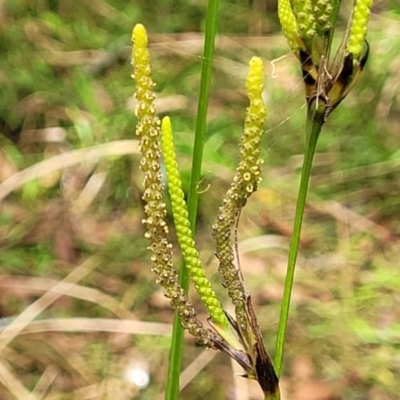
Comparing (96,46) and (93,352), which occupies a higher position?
(96,46)

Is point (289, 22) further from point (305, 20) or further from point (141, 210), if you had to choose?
point (141, 210)

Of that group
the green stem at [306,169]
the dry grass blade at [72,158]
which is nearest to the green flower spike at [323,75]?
the green stem at [306,169]

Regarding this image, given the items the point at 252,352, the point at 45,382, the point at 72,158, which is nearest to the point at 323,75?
the point at 252,352

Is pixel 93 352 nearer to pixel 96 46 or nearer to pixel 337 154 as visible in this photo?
pixel 337 154

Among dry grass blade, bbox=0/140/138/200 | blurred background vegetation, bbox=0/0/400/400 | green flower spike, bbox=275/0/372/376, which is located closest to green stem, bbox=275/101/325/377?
green flower spike, bbox=275/0/372/376

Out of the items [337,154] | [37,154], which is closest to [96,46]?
[37,154]
